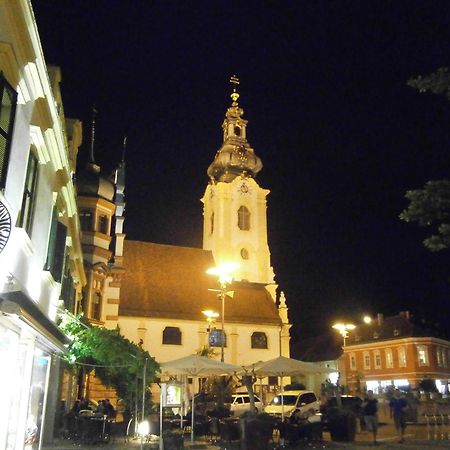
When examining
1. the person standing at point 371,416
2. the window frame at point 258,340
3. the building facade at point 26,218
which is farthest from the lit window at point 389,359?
the building facade at point 26,218

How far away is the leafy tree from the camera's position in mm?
10164

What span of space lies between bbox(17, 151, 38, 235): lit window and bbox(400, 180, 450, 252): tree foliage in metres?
7.52

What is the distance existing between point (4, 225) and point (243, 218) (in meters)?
50.0

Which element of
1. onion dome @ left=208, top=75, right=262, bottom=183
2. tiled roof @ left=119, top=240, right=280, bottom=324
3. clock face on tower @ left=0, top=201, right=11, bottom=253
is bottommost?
clock face on tower @ left=0, top=201, right=11, bottom=253

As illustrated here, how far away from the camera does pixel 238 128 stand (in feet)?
217

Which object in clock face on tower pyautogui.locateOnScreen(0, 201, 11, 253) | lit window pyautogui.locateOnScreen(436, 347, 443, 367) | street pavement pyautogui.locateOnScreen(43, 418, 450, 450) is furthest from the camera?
lit window pyautogui.locateOnScreen(436, 347, 443, 367)

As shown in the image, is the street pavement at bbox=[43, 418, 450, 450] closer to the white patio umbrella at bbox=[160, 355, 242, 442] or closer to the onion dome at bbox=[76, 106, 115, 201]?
the white patio umbrella at bbox=[160, 355, 242, 442]

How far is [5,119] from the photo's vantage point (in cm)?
807

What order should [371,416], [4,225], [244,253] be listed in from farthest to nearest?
[244,253], [371,416], [4,225]

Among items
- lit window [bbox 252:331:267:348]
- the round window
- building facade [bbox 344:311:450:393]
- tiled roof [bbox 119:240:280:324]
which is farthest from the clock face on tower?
the round window

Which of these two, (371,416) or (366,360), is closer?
(371,416)

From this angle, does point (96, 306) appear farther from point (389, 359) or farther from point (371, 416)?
point (389, 359)

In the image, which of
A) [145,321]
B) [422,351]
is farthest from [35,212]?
[422,351]

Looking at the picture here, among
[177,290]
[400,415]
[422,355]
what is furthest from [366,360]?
[400,415]
